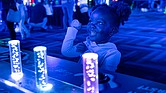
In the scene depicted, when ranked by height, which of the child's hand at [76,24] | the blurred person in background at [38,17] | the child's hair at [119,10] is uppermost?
the child's hair at [119,10]

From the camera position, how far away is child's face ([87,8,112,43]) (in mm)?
1211

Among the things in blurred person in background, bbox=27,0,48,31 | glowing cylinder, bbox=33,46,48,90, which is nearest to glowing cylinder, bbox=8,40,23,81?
glowing cylinder, bbox=33,46,48,90

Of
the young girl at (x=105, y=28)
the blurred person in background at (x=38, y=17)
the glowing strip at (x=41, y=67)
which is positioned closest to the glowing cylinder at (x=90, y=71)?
the glowing strip at (x=41, y=67)

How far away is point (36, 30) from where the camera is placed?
20.6 feet

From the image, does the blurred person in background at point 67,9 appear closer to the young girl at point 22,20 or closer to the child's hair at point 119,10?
the young girl at point 22,20

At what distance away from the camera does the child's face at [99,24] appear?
121 cm

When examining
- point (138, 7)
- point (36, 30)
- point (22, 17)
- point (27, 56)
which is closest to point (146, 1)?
point (138, 7)

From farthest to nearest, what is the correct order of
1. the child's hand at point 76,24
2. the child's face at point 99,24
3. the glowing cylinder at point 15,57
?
the child's hand at point 76,24, the child's face at point 99,24, the glowing cylinder at point 15,57

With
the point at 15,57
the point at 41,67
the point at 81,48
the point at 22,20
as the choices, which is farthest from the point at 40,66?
the point at 22,20

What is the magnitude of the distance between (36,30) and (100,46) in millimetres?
5136

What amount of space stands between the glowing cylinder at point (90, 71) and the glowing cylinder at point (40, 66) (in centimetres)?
22

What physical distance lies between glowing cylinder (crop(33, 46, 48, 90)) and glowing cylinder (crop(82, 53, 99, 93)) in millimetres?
218

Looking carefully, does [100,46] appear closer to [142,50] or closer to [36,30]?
[142,50]

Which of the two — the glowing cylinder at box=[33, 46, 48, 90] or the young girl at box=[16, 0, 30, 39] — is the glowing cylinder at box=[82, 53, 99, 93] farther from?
the young girl at box=[16, 0, 30, 39]
